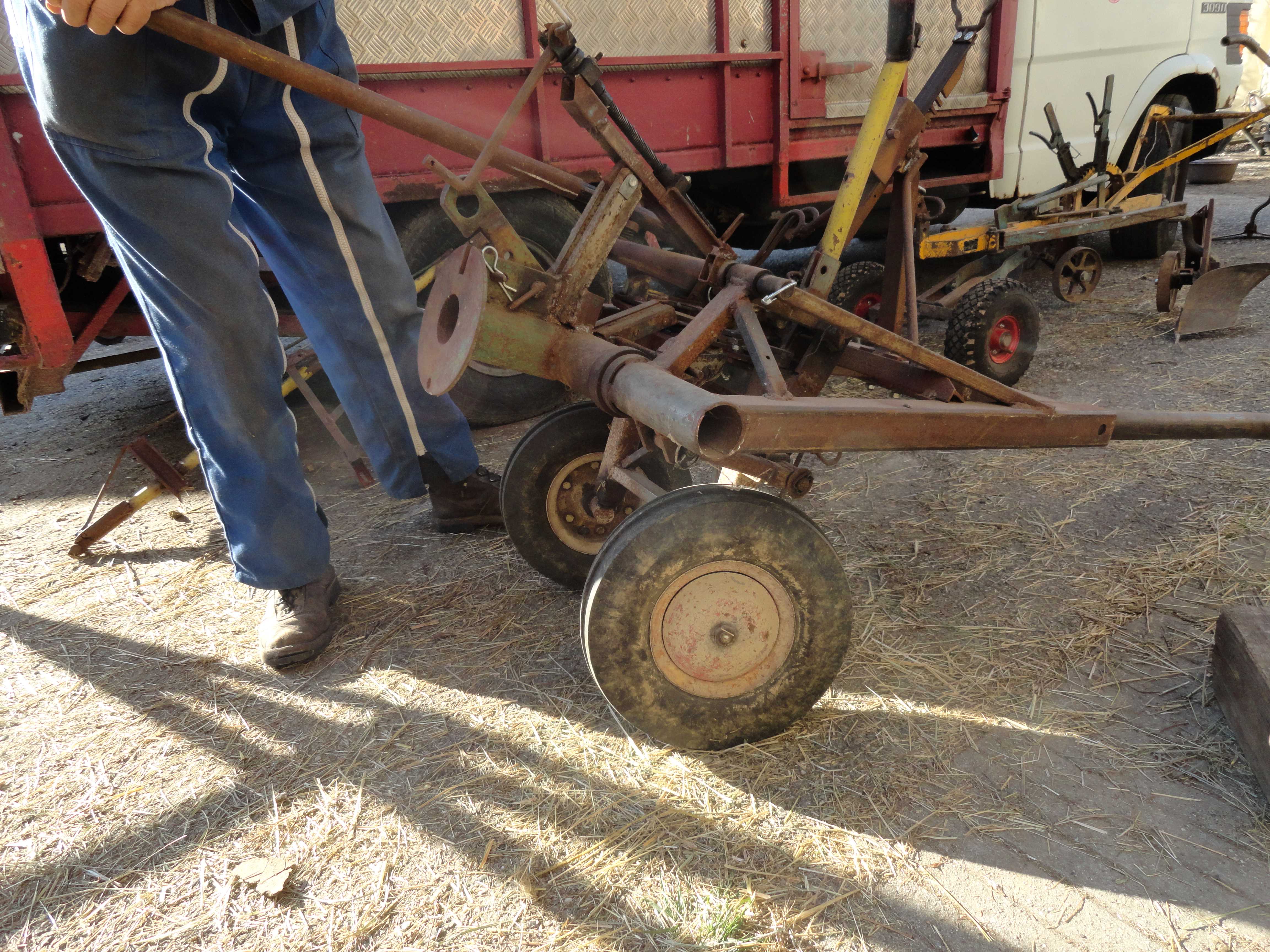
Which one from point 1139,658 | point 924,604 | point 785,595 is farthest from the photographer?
point 924,604

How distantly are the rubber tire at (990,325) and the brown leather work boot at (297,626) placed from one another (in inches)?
108

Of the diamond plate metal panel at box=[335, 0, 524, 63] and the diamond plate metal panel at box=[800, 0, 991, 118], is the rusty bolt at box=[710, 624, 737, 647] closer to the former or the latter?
the diamond plate metal panel at box=[335, 0, 524, 63]

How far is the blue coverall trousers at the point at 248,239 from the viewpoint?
5.81 ft

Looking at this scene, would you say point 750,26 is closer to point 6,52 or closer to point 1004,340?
point 1004,340

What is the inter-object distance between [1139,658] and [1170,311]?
3.64 m

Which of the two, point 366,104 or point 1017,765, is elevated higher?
point 366,104

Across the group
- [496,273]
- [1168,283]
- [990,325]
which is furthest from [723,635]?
[1168,283]

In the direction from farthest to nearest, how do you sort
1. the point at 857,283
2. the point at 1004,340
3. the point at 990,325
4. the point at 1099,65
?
the point at 1099,65 → the point at 857,283 → the point at 1004,340 → the point at 990,325

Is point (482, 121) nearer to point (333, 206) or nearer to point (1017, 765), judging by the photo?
point (333, 206)

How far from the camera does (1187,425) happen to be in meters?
2.07

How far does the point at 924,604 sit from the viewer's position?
226 centimetres

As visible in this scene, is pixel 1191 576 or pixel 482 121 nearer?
pixel 1191 576

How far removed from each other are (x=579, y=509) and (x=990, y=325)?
2302 millimetres

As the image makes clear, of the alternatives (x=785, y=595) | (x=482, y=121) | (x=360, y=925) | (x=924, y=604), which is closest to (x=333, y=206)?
(x=482, y=121)
